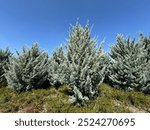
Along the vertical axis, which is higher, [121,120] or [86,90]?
[86,90]

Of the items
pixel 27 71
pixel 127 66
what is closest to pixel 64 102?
pixel 27 71

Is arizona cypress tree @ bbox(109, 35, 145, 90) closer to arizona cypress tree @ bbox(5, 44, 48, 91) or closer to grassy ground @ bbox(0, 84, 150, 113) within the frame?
grassy ground @ bbox(0, 84, 150, 113)

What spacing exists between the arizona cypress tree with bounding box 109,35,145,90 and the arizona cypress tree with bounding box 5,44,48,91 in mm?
4415

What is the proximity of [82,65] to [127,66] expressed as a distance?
13.1 feet

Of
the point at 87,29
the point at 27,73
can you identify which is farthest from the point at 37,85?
the point at 87,29

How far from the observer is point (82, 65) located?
38.9ft

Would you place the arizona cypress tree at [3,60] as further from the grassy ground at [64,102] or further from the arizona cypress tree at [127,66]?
the arizona cypress tree at [127,66]

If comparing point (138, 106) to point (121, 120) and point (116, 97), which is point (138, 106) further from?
point (121, 120)

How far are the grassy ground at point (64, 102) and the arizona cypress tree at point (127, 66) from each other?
96 centimetres

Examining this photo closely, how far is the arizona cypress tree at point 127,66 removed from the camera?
14602mm

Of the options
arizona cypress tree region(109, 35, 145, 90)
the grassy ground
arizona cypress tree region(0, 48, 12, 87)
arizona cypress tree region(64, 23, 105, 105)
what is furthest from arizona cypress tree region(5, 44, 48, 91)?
arizona cypress tree region(109, 35, 145, 90)

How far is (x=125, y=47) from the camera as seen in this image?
52.2 ft

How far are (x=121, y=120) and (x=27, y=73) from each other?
7.98 metres

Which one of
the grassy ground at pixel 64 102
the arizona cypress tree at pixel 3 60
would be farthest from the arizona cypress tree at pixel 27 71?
the arizona cypress tree at pixel 3 60
